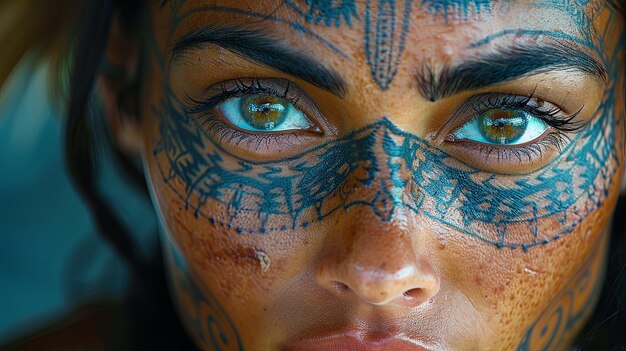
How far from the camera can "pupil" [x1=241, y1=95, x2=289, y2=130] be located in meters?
1.35

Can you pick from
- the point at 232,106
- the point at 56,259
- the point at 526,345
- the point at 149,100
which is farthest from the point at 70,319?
the point at 526,345

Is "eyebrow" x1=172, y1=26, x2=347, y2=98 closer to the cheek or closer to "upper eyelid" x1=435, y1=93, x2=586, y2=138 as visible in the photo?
"upper eyelid" x1=435, y1=93, x2=586, y2=138

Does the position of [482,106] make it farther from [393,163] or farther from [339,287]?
[339,287]

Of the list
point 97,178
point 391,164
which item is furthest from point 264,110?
point 97,178

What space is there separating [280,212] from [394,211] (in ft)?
0.65

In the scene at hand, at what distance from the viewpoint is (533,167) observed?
1317mm

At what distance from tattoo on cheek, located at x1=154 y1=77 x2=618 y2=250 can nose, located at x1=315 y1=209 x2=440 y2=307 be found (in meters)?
0.03

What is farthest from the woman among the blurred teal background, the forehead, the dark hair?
the blurred teal background

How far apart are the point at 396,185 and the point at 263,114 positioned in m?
0.27

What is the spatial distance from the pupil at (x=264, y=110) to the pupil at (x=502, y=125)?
0.32 metres

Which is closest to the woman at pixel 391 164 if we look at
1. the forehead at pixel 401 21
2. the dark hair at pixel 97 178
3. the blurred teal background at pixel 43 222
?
the forehead at pixel 401 21

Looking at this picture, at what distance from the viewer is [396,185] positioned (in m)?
1.24

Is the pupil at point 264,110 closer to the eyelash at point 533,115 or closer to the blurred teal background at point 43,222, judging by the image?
the eyelash at point 533,115

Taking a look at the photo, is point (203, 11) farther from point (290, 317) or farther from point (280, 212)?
point (290, 317)
